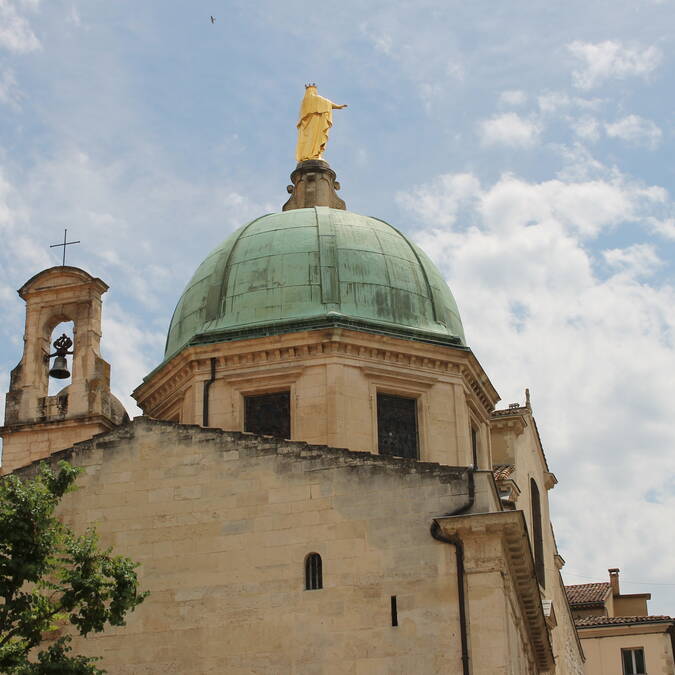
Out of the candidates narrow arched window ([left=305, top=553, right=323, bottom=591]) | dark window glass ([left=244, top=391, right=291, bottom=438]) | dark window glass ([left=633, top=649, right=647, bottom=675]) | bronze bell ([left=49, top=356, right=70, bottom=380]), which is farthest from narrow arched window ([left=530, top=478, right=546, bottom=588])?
narrow arched window ([left=305, top=553, right=323, bottom=591])

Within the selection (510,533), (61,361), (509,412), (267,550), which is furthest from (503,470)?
A: (267,550)

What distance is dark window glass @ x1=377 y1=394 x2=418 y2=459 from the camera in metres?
37.3

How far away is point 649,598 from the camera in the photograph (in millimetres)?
69375

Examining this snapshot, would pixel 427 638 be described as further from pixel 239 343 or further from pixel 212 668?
pixel 239 343

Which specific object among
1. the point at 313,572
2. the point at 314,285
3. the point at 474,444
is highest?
the point at 314,285

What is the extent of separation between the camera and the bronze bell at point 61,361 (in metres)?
36.4

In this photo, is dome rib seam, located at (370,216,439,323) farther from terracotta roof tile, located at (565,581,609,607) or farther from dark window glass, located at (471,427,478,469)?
terracotta roof tile, located at (565,581,609,607)

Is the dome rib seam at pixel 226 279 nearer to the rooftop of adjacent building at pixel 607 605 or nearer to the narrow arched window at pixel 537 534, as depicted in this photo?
the narrow arched window at pixel 537 534

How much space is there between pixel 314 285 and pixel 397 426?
4.59 m

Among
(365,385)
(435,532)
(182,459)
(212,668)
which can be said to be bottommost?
(212,668)

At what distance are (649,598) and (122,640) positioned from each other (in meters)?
45.9

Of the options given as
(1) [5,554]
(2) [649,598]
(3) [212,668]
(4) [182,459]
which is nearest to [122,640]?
(3) [212,668]

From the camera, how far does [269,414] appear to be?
37531 millimetres

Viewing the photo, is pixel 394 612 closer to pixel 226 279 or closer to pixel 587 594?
pixel 226 279
